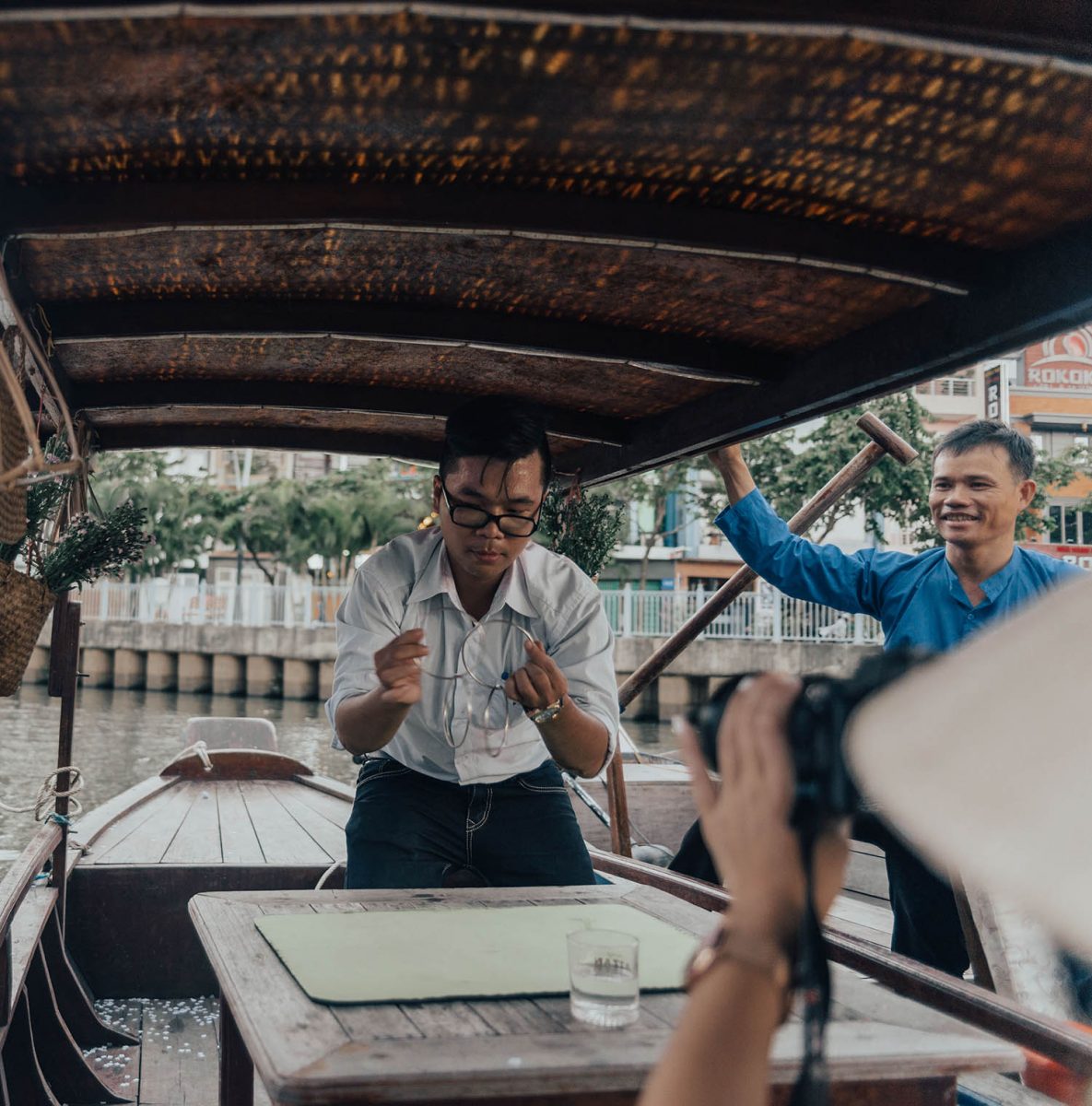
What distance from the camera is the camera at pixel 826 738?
2.63 feet

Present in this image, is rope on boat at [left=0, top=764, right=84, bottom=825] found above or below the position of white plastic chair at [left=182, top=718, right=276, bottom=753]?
above

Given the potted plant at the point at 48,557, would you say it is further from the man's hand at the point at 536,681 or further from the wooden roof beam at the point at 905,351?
the wooden roof beam at the point at 905,351

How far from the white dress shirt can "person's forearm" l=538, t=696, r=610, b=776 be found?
10 centimetres

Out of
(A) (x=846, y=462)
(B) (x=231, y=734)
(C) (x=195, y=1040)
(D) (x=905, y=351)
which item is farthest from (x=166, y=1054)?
(A) (x=846, y=462)

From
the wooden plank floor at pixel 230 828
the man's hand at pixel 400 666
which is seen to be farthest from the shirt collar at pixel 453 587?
the wooden plank floor at pixel 230 828

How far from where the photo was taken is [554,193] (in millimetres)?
2043

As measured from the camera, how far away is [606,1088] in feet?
4.10

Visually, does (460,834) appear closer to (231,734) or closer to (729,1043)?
(729,1043)

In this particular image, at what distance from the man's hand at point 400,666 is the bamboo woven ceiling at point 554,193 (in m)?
0.73

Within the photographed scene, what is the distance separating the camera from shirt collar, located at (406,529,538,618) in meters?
2.67

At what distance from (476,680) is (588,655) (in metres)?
0.27

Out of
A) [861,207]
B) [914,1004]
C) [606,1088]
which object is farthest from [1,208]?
[914,1004]

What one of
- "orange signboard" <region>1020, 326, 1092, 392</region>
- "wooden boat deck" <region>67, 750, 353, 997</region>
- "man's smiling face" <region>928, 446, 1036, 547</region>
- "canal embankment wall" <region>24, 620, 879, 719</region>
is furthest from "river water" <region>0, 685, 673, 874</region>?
"orange signboard" <region>1020, 326, 1092, 392</region>

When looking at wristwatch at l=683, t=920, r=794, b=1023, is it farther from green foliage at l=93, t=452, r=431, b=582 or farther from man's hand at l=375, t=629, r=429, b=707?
green foliage at l=93, t=452, r=431, b=582
